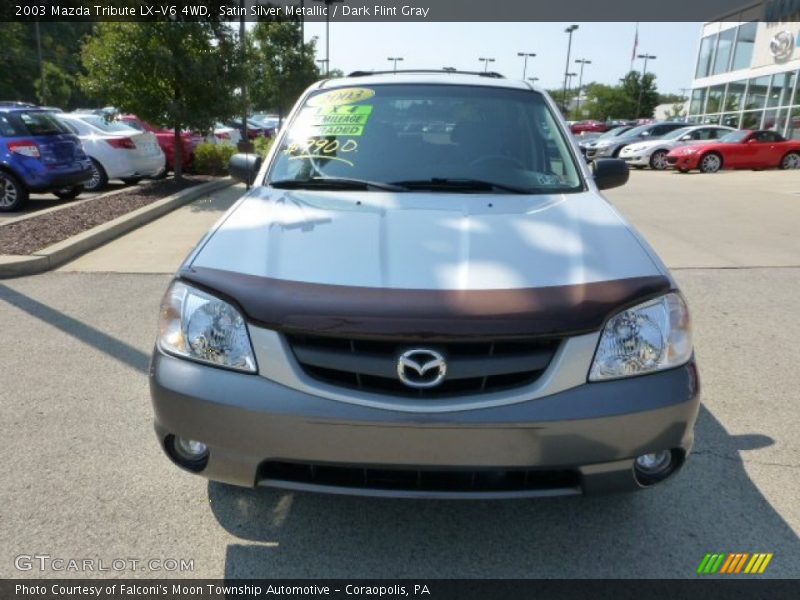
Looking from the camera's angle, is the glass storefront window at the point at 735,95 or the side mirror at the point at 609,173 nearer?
the side mirror at the point at 609,173

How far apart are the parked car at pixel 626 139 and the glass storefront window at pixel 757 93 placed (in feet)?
23.4

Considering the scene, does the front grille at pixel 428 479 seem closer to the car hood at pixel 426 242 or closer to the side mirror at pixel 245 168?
the car hood at pixel 426 242

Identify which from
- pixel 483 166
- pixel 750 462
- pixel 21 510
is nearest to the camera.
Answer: pixel 21 510

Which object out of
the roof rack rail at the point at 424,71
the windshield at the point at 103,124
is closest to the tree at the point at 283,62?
the windshield at the point at 103,124

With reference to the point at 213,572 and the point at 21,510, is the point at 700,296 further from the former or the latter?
the point at 21,510

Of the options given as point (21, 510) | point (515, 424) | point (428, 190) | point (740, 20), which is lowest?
point (21, 510)

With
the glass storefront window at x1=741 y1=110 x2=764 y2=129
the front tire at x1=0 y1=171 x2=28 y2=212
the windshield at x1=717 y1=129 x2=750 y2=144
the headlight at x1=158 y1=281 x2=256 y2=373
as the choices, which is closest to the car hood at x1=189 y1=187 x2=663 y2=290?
the headlight at x1=158 y1=281 x2=256 y2=373

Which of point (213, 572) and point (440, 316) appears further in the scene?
point (213, 572)

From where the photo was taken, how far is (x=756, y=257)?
7.11 metres

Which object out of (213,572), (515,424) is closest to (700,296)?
(515,424)

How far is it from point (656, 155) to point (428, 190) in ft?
66.2

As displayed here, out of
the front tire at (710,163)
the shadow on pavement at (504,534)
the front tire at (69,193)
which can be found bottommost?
the front tire at (69,193)

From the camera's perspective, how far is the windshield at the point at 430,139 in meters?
3.14

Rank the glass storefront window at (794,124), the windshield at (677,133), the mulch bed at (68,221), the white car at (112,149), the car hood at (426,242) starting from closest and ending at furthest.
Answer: the car hood at (426,242), the mulch bed at (68,221), the white car at (112,149), the windshield at (677,133), the glass storefront window at (794,124)
